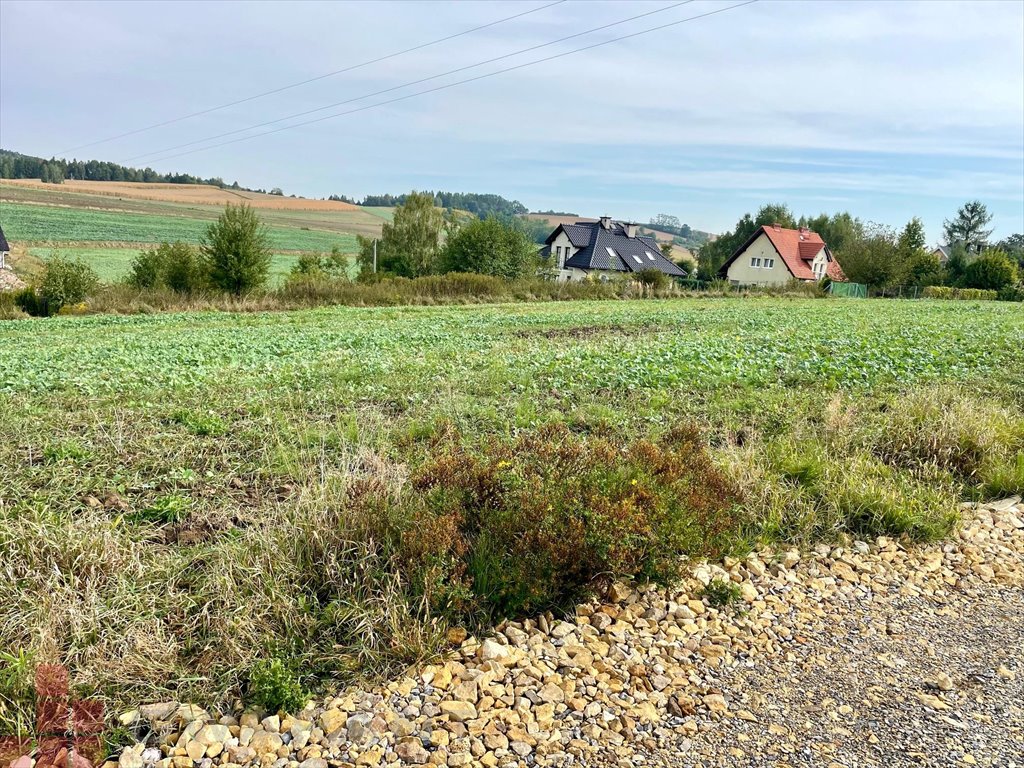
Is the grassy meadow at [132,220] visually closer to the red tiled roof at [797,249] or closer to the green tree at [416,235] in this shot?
the green tree at [416,235]

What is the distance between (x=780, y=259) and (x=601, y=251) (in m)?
17.5

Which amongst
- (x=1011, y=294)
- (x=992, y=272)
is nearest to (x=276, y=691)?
(x=1011, y=294)

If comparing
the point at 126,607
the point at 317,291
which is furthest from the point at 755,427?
the point at 317,291

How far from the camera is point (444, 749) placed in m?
2.77

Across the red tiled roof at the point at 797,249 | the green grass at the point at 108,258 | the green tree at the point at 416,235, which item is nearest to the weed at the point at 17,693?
the green grass at the point at 108,258

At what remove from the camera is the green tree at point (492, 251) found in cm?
4738

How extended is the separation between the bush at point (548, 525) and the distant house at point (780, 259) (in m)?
61.7

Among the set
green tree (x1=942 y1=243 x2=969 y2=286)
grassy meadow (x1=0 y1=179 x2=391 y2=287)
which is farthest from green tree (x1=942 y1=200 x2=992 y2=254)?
grassy meadow (x1=0 y1=179 x2=391 y2=287)

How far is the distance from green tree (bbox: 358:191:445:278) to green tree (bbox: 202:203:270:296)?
20660mm

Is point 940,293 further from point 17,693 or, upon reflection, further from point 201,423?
point 17,693

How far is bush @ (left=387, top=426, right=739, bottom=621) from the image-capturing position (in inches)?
147

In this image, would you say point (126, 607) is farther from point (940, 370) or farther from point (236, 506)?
point (940, 370)

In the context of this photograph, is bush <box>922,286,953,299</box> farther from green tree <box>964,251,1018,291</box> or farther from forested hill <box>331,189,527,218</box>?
forested hill <box>331,189,527,218</box>

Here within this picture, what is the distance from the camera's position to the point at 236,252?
3197 cm
